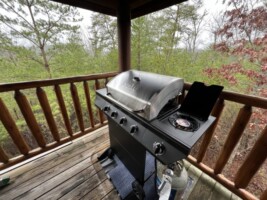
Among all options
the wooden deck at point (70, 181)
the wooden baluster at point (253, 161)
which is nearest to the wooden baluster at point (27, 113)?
the wooden deck at point (70, 181)

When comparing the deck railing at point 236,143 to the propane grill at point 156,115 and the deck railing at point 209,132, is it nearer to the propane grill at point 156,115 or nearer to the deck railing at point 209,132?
the deck railing at point 209,132

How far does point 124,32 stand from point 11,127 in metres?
1.88

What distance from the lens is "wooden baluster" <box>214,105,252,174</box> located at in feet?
3.49

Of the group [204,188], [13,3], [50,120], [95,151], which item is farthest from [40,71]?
[204,188]

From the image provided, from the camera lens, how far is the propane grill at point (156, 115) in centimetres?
72

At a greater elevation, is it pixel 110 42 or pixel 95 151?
pixel 110 42

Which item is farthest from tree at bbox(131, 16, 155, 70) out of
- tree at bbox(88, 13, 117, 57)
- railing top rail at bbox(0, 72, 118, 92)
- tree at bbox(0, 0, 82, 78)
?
railing top rail at bbox(0, 72, 118, 92)

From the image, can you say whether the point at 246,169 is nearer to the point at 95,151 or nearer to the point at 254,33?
the point at 95,151

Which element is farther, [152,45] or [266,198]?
[152,45]

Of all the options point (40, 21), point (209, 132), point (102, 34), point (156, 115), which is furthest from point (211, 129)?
point (40, 21)

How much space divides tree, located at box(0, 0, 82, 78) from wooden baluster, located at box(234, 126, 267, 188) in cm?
486

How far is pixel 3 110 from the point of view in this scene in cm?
129

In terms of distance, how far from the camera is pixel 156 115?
0.87m

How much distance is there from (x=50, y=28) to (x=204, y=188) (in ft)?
16.8
